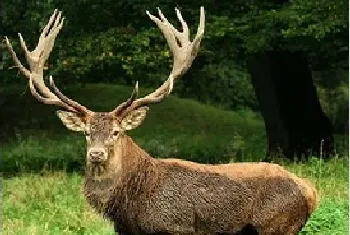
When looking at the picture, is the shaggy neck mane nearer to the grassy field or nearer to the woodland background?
the grassy field

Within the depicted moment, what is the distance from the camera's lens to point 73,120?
22.9 feet

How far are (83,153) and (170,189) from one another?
9.87 m

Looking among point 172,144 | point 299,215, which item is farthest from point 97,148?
point 172,144

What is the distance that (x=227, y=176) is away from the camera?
715 cm

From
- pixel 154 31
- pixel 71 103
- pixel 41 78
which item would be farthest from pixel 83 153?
pixel 71 103

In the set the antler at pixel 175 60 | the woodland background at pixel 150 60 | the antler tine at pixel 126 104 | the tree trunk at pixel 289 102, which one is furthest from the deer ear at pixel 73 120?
the tree trunk at pixel 289 102

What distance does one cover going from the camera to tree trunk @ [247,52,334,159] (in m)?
16.9

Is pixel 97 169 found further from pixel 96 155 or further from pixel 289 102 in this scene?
pixel 289 102

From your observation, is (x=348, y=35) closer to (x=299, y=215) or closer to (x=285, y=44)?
(x=285, y=44)

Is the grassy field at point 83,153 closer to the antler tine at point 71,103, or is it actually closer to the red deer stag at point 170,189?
the red deer stag at point 170,189

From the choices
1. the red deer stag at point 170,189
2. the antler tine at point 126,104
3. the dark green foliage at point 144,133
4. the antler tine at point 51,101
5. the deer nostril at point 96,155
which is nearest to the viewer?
the deer nostril at point 96,155

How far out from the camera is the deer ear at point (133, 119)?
695 centimetres

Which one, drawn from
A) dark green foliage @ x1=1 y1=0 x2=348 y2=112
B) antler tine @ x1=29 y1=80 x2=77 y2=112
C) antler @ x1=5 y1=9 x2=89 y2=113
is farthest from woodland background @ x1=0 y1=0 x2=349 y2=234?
antler tine @ x1=29 y1=80 x2=77 y2=112

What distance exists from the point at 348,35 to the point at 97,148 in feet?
30.4
